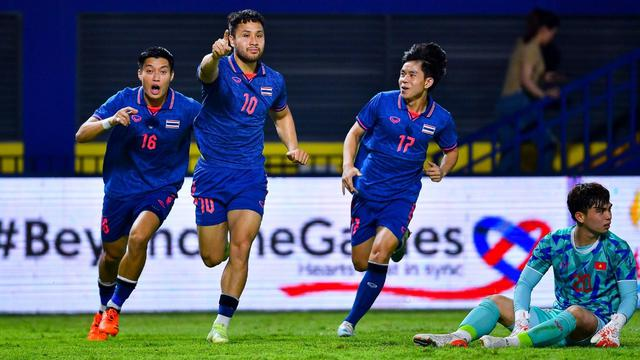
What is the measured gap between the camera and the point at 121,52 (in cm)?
1650

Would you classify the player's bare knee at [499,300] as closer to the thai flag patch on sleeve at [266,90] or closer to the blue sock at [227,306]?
the blue sock at [227,306]

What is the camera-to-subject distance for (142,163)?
10.1m

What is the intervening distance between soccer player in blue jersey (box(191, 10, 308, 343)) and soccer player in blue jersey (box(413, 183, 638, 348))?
1648mm

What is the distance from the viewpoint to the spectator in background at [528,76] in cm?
1537

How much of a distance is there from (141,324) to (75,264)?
1.43 metres

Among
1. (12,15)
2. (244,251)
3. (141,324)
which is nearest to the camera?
(244,251)

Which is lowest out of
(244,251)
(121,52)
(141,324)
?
(141,324)

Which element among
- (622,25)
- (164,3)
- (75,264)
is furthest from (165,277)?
(622,25)

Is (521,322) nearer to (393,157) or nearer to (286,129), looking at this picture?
(393,157)

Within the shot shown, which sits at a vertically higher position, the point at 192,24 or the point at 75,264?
the point at 192,24

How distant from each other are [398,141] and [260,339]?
1719 millimetres

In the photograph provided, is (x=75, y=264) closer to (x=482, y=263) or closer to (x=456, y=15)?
(x=482, y=263)

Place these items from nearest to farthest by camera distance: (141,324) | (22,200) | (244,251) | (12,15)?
(244,251), (141,324), (22,200), (12,15)

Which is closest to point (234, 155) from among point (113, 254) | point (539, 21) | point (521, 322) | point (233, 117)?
point (233, 117)
